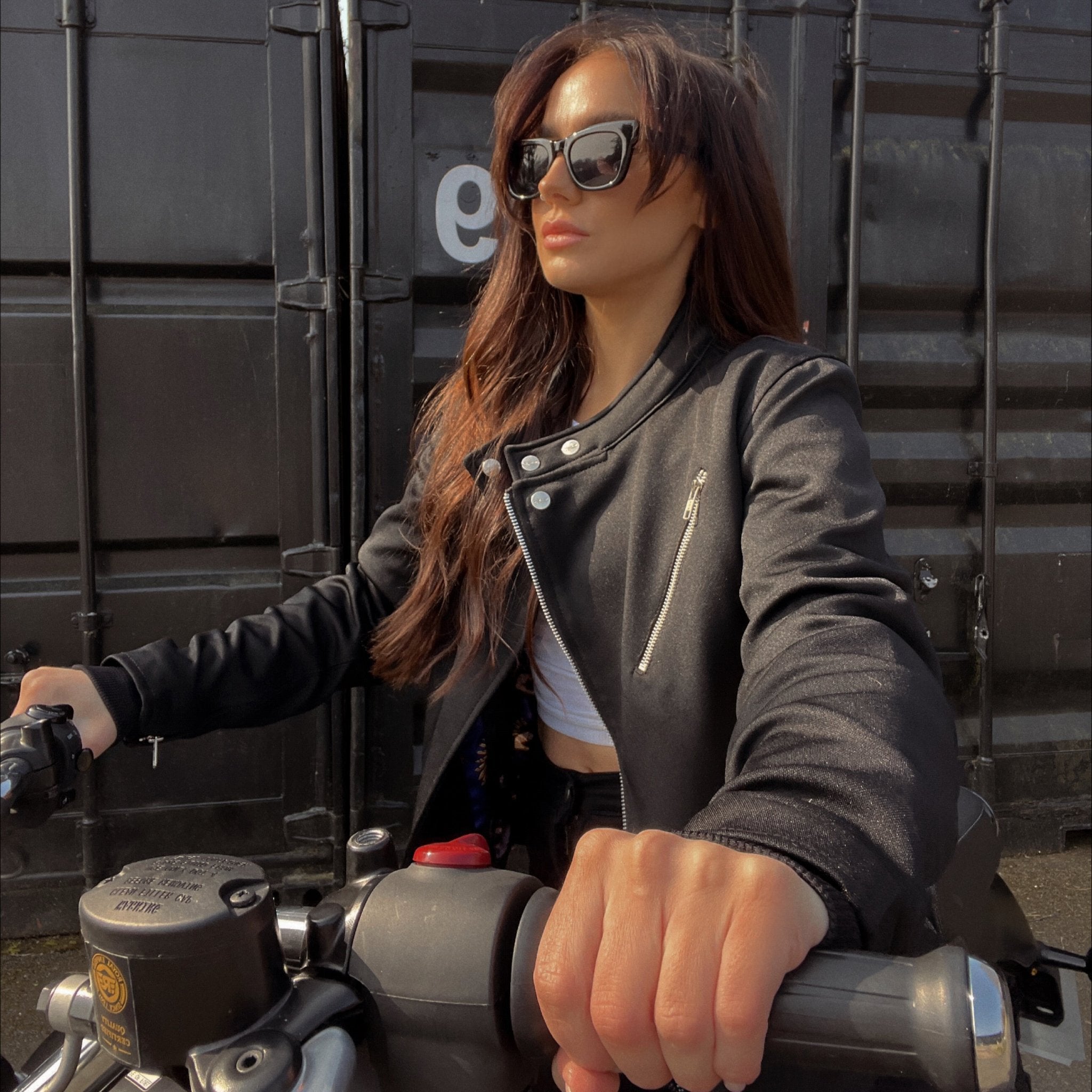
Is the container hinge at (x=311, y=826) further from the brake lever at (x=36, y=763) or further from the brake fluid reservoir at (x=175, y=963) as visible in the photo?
the brake fluid reservoir at (x=175, y=963)

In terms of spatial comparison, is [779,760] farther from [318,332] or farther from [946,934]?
[318,332]

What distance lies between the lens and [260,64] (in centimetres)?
204

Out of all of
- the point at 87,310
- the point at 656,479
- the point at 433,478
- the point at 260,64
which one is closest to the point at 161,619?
the point at 87,310

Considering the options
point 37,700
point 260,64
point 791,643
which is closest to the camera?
point 791,643

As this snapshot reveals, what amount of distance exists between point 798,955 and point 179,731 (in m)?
0.97

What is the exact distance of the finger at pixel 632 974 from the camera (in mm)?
477

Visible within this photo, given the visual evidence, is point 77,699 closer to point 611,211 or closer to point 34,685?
point 34,685

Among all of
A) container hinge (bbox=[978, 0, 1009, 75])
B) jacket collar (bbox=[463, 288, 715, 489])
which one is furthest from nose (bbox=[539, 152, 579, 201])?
container hinge (bbox=[978, 0, 1009, 75])

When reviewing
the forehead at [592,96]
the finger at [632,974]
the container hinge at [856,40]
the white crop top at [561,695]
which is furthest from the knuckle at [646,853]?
the container hinge at [856,40]

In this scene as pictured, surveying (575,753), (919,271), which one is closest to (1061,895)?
(919,271)

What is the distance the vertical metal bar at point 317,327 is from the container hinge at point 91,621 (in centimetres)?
51

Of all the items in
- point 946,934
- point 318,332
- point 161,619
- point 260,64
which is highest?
point 260,64

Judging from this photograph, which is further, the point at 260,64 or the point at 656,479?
the point at 260,64

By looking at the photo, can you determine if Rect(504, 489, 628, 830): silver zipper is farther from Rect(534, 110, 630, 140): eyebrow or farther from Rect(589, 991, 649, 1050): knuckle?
Rect(589, 991, 649, 1050): knuckle
